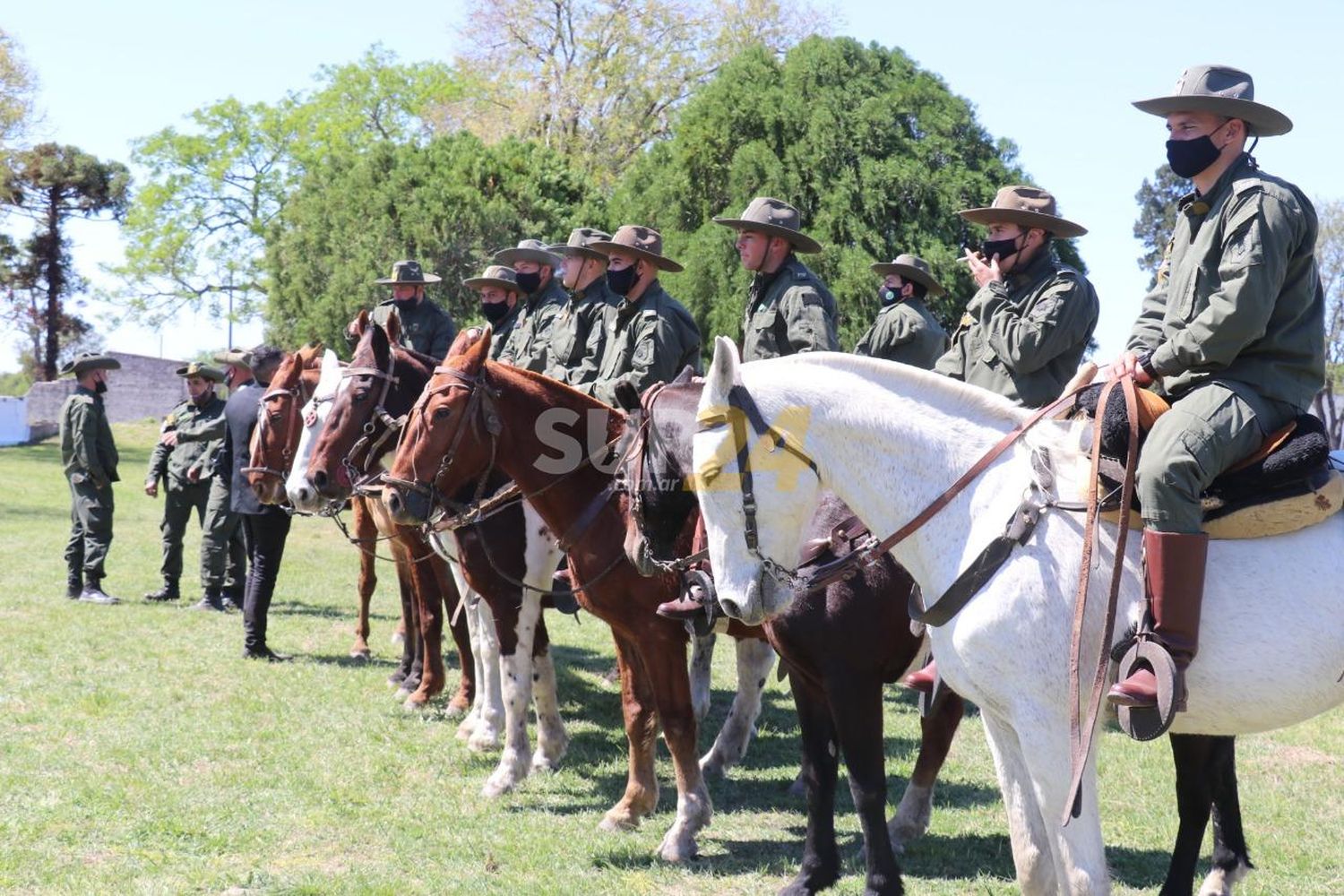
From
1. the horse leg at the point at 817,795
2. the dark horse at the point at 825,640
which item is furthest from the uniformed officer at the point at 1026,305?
the horse leg at the point at 817,795

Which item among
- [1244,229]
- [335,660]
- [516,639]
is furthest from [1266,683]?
[335,660]

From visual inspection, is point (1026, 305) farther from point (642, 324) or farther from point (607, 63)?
point (607, 63)

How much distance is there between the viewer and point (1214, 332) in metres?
3.90

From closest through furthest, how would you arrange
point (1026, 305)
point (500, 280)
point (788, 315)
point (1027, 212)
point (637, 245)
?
point (1026, 305)
point (1027, 212)
point (788, 315)
point (637, 245)
point (500, 280)

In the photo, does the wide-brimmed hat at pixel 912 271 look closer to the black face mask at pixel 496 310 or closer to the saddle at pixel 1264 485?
the black face mask at pixel 496 310

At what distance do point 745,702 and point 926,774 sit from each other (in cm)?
180

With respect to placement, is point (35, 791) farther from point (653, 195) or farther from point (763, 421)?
point (653, 195)

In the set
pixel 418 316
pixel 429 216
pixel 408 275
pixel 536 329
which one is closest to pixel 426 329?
pixel 418 316

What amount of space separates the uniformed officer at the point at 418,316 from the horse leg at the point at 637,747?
547 centimetres

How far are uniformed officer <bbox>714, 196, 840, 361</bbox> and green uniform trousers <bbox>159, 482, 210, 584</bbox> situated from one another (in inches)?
374

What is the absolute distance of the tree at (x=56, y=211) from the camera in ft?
160

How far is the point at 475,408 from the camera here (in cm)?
671

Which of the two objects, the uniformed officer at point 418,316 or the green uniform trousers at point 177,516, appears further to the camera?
the green uniform trousers at point 177,516

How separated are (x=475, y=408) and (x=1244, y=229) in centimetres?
404
